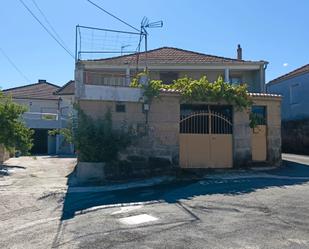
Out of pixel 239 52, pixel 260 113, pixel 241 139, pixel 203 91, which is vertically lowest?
pixel 241 139

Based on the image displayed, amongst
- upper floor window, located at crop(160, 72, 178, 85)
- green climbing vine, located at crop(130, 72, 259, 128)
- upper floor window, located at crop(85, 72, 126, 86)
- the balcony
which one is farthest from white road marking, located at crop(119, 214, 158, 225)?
the balcony

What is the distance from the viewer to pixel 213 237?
6.86m

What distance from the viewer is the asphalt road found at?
676 centimetres

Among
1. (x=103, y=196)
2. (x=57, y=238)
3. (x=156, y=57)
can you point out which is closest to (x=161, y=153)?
(x=103, y=196)

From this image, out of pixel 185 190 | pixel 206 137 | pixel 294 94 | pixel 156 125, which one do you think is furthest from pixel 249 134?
pixel 294 94

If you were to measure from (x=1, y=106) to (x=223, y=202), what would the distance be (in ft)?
40.4

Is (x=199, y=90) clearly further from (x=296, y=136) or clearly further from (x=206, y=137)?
(x=296, y=136)

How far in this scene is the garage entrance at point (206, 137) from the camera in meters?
16.1

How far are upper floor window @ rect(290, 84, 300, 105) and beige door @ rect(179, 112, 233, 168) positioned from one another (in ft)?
47.2

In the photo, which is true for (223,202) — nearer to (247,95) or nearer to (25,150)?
(247,95)

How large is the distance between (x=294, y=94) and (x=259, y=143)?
13.9 m

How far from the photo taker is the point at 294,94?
2955 centimetres

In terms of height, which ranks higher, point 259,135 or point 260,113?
point 260,113

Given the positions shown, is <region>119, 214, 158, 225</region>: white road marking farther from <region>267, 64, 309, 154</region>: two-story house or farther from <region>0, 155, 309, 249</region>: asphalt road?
<region>267, 64, 309, 154</region>: two-story house
